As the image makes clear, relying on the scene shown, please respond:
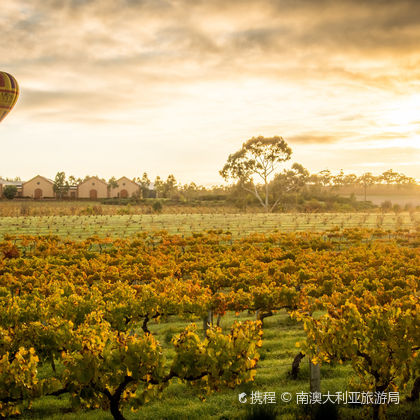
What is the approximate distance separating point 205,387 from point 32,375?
3.24m

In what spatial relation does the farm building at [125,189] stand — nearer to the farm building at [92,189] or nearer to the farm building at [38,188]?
the farm building at [92,189]

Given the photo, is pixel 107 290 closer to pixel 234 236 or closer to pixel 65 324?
pixel 65 324

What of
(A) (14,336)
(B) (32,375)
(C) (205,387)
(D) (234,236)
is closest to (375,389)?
(C) (205,387)

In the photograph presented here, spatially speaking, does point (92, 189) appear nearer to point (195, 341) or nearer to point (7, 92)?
point (7, 92)

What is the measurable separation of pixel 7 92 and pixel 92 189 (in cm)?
5605

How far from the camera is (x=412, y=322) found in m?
9.19

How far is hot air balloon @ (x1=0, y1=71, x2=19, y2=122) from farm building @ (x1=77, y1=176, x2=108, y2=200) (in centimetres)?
5353

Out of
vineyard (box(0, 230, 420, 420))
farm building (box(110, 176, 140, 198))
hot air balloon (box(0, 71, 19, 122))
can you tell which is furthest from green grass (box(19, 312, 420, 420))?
farm building (box(110, 176, 140, 198))

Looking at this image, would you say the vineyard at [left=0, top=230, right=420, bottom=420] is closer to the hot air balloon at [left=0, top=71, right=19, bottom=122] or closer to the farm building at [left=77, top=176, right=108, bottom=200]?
the hot air balloon at [left=0, top=71, right=19, bottom=122]

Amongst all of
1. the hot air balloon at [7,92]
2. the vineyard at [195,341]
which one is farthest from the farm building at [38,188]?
the vineyard at [195,341]

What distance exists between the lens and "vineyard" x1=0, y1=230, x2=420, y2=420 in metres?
8.38

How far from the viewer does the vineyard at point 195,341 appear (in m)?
8.38

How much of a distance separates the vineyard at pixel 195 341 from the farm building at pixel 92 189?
295 feet

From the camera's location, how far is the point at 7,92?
53.2 meters
